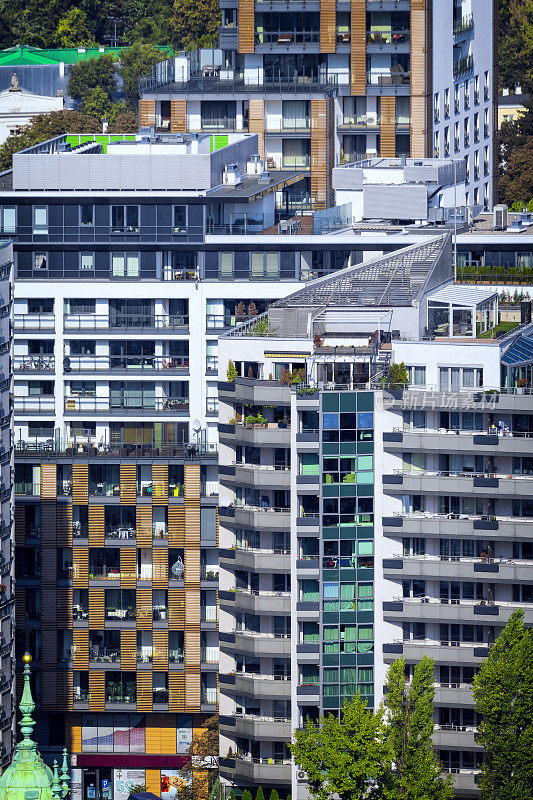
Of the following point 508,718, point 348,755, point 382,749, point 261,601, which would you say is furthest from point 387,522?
point 348,755

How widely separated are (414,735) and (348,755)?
7.47 meters

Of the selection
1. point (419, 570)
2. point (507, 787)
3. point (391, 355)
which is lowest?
point (507, 787)

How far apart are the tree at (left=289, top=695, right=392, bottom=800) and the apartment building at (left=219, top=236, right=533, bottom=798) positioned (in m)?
11.0

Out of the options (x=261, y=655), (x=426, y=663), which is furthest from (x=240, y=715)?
(x=426, y=663)

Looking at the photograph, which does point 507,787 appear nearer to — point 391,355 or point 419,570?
point 419,570

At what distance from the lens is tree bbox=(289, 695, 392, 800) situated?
171125 mm

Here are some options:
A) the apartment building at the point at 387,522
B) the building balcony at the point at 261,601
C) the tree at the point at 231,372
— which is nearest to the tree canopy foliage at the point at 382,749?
the apartment building at the point at 387,522

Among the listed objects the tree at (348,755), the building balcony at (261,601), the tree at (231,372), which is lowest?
the tree at (348,755)

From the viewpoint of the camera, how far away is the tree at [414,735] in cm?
17525

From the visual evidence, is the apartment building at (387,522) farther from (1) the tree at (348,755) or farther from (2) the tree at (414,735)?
(1) the tree at (348,755)

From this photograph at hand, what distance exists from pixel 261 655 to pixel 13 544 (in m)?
17.6

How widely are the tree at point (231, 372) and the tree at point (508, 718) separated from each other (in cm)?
2647

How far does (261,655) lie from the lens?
622 feet

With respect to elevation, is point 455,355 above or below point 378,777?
above
